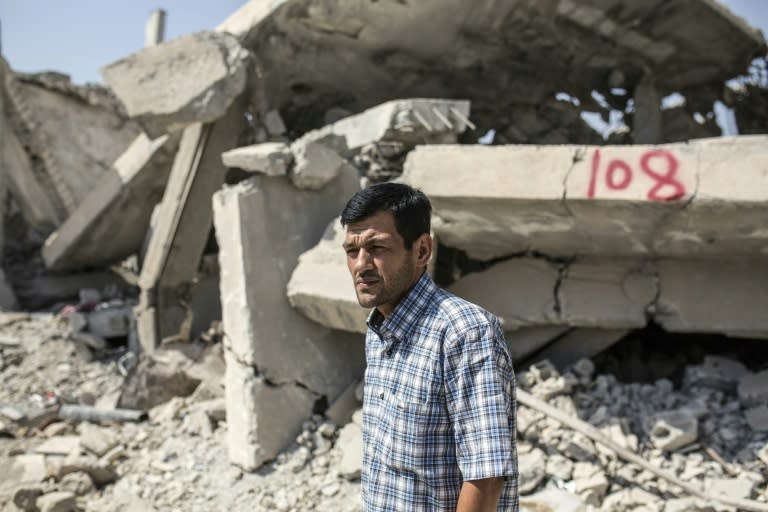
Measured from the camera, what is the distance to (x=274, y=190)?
3.53 meters

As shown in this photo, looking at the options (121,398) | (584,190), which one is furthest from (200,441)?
(584,190)

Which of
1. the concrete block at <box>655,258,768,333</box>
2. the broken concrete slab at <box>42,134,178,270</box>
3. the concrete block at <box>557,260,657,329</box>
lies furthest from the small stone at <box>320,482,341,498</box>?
the broken concrete slab at <box>42,134,178,270</box>

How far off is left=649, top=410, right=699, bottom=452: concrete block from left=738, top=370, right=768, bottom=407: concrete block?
1.16 ft

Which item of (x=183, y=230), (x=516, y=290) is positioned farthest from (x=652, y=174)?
(x=183, y=230)

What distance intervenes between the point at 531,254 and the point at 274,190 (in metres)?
1.68

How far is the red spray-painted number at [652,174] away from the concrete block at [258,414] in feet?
6.76

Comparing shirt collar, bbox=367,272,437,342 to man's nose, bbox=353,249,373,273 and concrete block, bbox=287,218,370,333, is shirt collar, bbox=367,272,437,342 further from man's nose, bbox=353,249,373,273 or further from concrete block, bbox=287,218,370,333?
concrete block, bbox=287,218,370,333

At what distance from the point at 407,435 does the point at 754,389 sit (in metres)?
2.67

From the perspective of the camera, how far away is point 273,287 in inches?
136

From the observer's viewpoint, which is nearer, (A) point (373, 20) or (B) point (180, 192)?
(B) point (180, 192)

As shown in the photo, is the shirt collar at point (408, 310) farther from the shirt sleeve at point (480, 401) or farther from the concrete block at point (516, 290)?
the concrete block at point (516, 290)

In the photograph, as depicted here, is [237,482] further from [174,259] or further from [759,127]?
[759,127]

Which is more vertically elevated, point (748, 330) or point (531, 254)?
point (531, 254)

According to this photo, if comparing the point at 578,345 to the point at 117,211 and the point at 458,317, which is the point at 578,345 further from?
the point at 117,211
